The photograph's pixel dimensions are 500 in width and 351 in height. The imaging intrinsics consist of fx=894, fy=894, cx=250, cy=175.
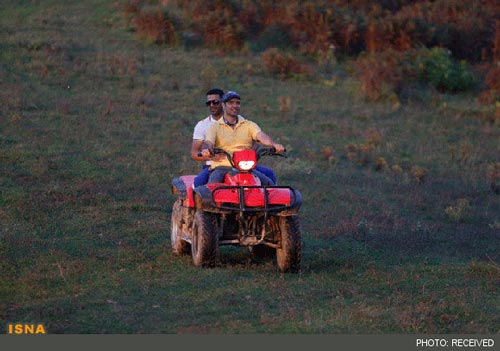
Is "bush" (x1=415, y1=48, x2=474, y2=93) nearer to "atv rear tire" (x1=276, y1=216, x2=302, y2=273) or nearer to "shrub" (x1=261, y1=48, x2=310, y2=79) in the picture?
"shrub" (x1=261, y1=48, x2=310, y2=79)

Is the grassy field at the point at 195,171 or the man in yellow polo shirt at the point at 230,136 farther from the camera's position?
the man in yellow polo shirt at the point at 230,136

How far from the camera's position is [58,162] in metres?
16.7

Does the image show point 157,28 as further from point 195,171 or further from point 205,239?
point 205,239

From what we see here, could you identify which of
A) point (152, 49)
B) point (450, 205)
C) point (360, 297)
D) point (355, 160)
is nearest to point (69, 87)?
point (152, 49)

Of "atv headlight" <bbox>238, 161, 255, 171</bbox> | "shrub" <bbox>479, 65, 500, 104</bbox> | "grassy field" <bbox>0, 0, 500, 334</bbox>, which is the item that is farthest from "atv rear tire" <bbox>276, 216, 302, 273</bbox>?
"shrub" <bbox>479, 65, 500, 104</bbox>

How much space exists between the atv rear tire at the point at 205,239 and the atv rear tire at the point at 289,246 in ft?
2.49

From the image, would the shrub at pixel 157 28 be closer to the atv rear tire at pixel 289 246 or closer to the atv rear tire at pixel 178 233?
the atv rear tire at pixel 178 233

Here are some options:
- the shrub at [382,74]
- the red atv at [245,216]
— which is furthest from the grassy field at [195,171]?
the shrub at [382,74]

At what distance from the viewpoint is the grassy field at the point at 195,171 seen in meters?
8.56

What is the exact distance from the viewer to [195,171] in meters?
17.3

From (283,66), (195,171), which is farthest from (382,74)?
(195,171)

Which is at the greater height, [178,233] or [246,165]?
[246,165]

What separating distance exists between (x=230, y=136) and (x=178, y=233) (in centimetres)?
156

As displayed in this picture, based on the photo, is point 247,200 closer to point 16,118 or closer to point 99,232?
point 99,232
